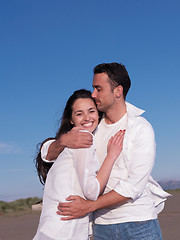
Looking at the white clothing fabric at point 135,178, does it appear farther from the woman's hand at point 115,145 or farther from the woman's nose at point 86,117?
the woman's nose at point 86,117

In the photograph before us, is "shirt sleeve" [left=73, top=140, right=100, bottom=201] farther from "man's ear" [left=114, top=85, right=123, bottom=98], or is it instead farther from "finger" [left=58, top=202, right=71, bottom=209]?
"man's ear" [left=114, top=85, right=123, bottom=98]

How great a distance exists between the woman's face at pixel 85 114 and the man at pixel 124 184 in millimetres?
131

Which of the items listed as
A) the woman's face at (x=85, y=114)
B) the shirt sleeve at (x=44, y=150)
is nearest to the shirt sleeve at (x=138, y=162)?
the woman's face at (x=85, y=114)

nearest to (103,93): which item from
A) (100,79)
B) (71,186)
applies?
(100,79)

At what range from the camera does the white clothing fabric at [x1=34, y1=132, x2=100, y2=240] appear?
2826mm

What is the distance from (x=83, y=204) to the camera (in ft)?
9.50

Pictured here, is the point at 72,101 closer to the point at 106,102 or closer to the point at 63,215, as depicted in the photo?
the point at 106,102

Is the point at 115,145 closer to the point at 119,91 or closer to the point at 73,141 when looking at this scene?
the point at 73,141

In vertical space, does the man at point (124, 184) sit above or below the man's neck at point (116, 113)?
below

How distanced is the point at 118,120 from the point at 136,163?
58 cm

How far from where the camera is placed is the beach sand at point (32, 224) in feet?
26.0

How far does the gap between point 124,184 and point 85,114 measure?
0.77 metres

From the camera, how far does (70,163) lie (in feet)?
9.70

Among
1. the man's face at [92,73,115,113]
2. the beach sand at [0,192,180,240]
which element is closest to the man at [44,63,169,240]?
the man's face at [92,73,115,113]
